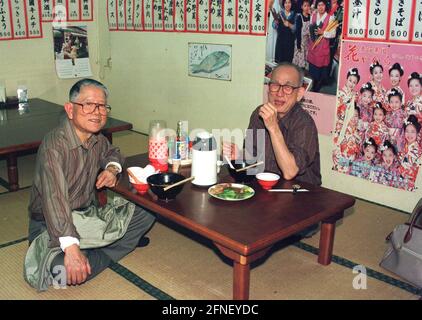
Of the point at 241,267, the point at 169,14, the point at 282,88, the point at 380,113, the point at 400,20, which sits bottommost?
the point at 241,267

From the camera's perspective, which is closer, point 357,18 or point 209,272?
point 209,272

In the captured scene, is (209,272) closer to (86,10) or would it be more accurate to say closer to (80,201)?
(80,201)

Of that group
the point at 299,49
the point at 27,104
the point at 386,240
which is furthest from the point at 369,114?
the point at 27,104

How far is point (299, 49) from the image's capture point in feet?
12.3

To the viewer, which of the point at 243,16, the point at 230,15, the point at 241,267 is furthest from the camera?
the point at 230,15

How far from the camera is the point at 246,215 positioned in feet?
6.82

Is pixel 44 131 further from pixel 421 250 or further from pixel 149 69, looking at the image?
pixel 421 250

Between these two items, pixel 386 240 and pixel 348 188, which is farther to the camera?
pixel 348 188

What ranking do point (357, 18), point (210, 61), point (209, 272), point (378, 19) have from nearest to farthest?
point (209, 272)
point (378, 19)
point (357, 18)
point (210, 61)

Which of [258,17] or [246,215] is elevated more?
[258,17]

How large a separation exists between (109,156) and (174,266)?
68 centimetres

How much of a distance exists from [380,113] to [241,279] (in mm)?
1916

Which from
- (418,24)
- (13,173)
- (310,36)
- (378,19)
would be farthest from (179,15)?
(418,24)

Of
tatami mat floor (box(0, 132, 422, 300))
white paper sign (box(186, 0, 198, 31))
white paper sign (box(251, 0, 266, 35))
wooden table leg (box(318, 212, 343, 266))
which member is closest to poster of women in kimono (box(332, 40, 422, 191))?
tatami mat floor (box(0, 132, 422, 300))
